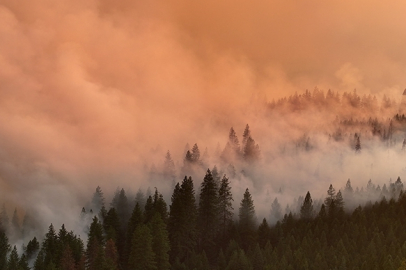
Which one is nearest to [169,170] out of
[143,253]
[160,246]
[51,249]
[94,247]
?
[51,249]

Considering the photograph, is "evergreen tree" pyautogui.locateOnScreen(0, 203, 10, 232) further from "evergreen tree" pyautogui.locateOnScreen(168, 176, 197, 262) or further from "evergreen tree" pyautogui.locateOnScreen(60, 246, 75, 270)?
"evergreen tree" pyautogui.locateOnScreen(168, 176, 197, 262)

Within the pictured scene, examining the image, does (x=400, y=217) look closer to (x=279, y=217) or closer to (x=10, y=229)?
(x=279, y=217)

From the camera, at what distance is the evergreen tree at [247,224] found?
10181 cm

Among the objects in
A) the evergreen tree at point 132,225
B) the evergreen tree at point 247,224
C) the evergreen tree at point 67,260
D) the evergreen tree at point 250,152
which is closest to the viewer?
the evergreen tree at point 67,260

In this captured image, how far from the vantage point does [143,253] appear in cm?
8131

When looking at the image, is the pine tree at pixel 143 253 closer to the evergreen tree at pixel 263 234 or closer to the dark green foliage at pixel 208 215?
the dark green foliage at pixel 208 215

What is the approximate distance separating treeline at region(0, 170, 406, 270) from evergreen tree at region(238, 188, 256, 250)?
21 cm

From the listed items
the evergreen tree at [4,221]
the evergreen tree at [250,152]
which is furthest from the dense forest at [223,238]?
the evergreen tree at [250,152]

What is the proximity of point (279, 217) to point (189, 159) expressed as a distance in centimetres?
5989

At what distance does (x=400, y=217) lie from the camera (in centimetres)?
10969

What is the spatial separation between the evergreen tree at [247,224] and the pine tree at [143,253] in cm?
2507

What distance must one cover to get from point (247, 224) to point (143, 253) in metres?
31.5

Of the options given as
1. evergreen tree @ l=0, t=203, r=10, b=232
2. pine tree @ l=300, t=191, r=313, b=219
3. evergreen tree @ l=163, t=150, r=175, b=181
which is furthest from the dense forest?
evergreen tree @ l=163, t=150, r=175, b=181

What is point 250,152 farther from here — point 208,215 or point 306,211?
point 208,215
